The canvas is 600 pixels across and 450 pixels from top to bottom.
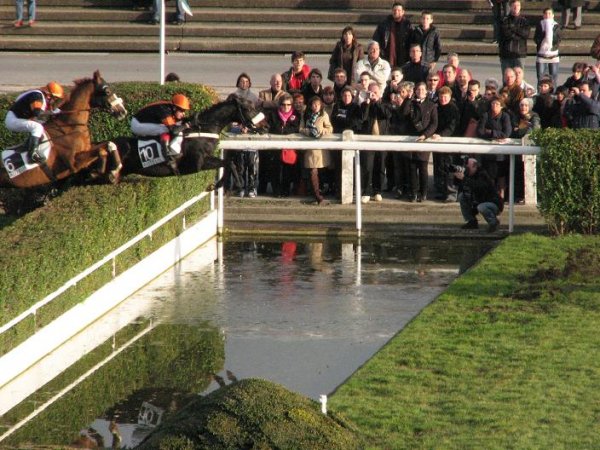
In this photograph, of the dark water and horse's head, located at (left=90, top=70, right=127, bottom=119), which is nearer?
the dark water

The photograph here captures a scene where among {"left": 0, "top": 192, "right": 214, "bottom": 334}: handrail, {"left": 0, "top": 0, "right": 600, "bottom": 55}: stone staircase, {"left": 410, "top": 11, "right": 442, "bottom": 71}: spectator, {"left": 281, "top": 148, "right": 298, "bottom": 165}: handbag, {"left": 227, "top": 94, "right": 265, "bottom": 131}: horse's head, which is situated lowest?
{"left": 0, "top": 192, "right": 214, "bottom": 334}: handrail

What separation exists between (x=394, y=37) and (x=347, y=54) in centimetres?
122

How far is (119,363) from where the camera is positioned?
12484 millimetres

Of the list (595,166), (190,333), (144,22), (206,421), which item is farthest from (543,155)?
(144,22)

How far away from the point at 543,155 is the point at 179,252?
14.2 feet

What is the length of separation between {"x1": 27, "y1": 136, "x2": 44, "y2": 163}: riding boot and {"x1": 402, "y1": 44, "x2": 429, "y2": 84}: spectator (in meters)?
6.88

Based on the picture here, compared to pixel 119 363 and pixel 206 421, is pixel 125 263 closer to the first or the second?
pixel 119 363

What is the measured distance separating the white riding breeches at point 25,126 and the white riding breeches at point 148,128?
1052 mm

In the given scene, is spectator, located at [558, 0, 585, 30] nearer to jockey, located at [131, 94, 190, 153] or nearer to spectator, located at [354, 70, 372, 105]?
spectator, located at [354, 70, 372, 105]

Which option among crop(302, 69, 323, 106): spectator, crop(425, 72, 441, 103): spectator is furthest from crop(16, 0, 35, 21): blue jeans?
crop(425, 72, 441, 103): spectator

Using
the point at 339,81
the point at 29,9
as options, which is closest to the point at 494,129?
the point at 339,81

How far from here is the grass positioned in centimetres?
1034

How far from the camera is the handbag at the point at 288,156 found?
18456 millimetres

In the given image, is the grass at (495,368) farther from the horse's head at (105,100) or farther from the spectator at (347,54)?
the spectator at (347,54)
